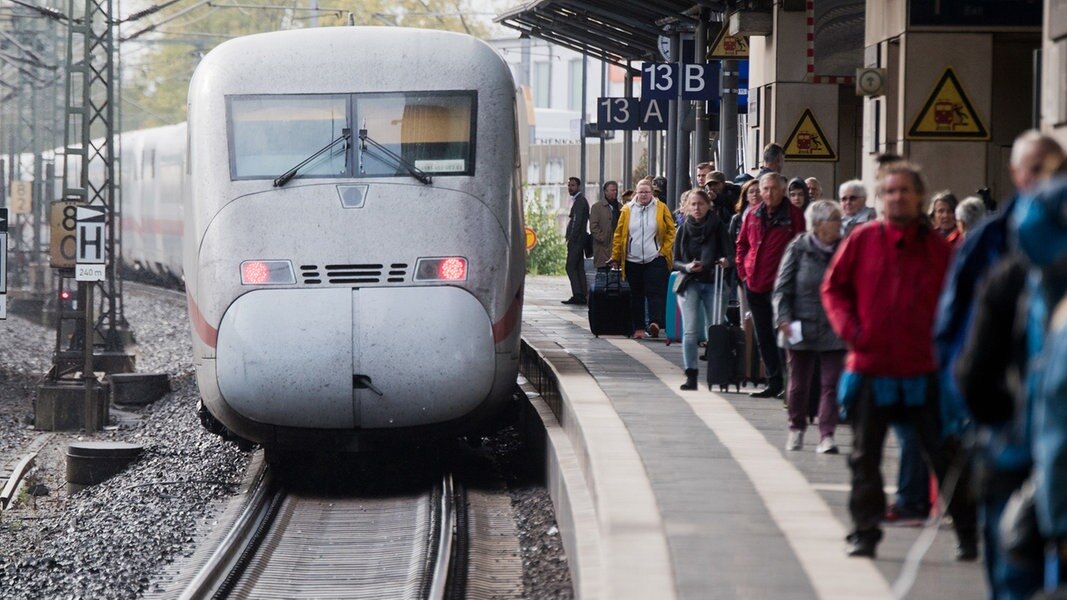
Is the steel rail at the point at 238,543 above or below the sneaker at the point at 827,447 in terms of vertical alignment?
below

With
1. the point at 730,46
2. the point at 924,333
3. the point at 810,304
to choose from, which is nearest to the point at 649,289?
the point at 730,46

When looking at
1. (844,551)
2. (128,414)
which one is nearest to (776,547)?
(844,551)

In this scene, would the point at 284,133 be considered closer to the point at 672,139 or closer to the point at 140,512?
the point at 140,512

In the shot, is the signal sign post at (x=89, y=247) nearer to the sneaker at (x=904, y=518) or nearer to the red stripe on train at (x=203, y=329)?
the red stripe on train at (x=203, y=329)

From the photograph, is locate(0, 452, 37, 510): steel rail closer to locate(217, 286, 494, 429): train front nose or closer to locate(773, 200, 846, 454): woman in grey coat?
locate(217, 286, 494, 429): train front nose

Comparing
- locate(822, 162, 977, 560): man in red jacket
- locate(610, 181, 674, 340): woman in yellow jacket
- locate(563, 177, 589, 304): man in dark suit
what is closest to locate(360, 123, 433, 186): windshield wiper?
locate(610, 181, 674, 340): woman in yellow jacket

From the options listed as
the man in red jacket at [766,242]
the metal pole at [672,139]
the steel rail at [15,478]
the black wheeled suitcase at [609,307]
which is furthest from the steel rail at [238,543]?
the metal pole at [672,139]

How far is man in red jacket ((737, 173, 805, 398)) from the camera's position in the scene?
11.2 m

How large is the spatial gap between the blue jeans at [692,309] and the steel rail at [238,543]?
9.96 feet

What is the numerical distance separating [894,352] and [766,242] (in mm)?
4384

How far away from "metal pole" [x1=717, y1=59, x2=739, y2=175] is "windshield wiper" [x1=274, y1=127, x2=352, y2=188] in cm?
861

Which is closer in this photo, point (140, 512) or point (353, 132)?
point (353, 132)

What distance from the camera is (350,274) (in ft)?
39.3

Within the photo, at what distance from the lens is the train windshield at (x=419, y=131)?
41.1 feet
